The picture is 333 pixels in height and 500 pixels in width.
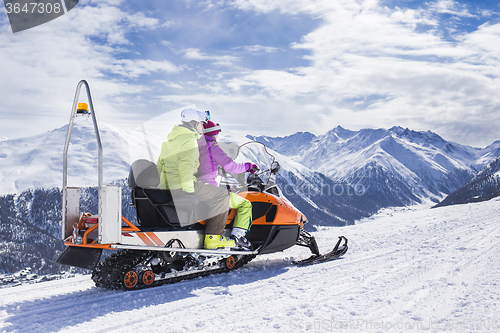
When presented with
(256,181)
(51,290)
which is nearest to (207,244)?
(256,181)

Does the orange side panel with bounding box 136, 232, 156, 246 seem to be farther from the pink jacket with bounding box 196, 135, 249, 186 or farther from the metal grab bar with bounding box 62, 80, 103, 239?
the pink jacket with bounding box 196, 135, 249, 186

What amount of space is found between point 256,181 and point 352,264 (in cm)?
193

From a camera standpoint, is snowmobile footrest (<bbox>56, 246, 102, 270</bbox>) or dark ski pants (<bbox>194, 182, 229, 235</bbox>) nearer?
snowmobile footrest (<bbox>56, 246, 102, 270</bbox>)

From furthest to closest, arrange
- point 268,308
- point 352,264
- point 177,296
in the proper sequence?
point 352,264 < point 177,296 < point 268,308

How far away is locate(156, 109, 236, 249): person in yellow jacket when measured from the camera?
4.49m

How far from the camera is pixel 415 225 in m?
9.83

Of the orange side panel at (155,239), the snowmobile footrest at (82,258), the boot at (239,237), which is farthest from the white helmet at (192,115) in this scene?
the snowmobile footrest at (82,258)

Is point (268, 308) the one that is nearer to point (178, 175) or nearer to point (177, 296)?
point (177, 296)

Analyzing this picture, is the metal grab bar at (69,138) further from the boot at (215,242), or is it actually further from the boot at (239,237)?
the boot at (239,237)

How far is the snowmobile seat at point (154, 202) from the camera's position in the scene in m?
4.48

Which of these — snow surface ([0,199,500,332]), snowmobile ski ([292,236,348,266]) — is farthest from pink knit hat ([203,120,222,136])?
snowmobile ski ([292,236,348,266])

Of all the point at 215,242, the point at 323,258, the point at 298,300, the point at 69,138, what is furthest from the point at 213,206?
the point at 323,258

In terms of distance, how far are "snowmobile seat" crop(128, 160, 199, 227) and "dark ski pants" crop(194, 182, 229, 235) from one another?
166 millimetres

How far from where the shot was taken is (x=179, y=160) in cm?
451
